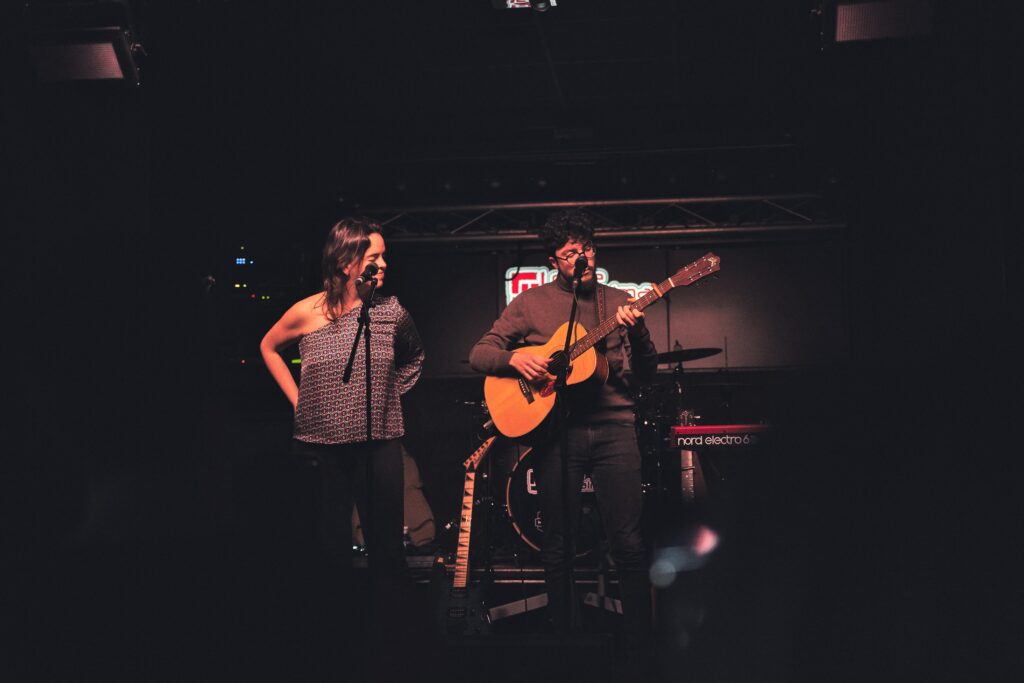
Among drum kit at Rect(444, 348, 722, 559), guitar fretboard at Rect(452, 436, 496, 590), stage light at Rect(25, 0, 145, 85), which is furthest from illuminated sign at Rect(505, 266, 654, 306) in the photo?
stage light at Rect(25, 0, 145, 85)

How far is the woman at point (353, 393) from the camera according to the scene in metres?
3.62

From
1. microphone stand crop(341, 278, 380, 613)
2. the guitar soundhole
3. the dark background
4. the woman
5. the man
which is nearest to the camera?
the dark background

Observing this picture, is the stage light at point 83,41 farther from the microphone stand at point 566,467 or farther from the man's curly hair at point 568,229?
the microphone stand at point 566,467

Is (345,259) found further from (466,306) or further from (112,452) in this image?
(466,306)

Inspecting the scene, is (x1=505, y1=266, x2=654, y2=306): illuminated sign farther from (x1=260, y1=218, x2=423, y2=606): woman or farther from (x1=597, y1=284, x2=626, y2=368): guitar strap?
(x1=260, y1=218, x2=423, y2=606): woman

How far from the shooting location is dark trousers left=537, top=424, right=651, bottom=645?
4.09 metres

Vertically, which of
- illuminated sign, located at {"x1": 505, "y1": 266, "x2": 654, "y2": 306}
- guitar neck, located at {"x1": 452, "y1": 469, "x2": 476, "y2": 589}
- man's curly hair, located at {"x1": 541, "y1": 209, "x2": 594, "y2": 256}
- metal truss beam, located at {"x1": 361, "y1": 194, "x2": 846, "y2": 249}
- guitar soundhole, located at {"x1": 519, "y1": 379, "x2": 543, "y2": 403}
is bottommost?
guitar neck, located at {"x1": 452, "y1": 469, "x2": 476, "y2": 589}

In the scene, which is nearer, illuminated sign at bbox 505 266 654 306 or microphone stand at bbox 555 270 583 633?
microphone stand at bbox 555 270 583 633

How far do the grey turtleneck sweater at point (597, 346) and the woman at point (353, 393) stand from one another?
661 mm

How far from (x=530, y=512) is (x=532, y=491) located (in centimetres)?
14

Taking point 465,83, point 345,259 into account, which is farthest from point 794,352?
point 345,259

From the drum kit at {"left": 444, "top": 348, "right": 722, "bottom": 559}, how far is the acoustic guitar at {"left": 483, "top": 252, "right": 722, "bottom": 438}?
1281mm

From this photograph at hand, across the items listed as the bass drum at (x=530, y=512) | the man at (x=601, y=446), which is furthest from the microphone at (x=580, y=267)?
the bass drum at (x=530, y=512)

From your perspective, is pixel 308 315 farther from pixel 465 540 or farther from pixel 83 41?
pixel 83 41
